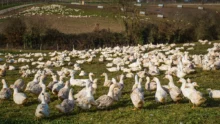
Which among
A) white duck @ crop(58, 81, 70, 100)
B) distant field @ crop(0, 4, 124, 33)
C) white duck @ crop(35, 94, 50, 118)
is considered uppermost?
distant field @ crop(0, 4, 124, 33)

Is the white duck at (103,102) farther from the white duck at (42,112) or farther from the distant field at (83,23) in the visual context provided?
the distant field at (83,23)

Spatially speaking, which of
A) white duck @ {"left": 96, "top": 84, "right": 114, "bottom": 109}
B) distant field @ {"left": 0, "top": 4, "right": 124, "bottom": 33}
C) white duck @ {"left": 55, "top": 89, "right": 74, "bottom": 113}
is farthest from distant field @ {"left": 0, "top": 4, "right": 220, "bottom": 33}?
white duck @ {"left": 55, "top": 89, "right": 74, "bottom": 113}

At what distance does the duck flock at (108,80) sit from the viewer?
1254 cm

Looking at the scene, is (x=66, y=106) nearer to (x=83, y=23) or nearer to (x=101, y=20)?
(x=83, y=23)

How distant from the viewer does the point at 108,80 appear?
18.1 m

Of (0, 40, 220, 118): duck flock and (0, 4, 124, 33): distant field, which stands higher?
(0, 4, 124, 33): distant field

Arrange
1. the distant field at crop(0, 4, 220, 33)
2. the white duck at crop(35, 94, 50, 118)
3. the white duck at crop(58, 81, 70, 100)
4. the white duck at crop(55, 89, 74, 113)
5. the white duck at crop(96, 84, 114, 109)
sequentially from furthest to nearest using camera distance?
the distant field at crop(0, 4, 220, 33) → the white duck at crop(58, 81, 70, 100) → the white duck at crop(96, 84, 114, 109) → the white duck at crop(55, 89, 74, 113) → the white duck at crop(35, 94, 50, 118)

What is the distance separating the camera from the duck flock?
12.5 metres

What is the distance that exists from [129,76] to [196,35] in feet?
107

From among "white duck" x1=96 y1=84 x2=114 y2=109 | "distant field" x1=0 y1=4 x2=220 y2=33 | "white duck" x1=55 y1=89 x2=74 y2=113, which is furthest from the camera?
"distant field" x1=0 y1=4 x2=220 y2=33

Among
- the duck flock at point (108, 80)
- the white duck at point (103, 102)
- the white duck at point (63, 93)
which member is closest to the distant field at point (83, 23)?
the duck flock at point (108, 80)

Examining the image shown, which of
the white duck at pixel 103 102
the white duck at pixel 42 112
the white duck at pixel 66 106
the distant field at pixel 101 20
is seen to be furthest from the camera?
the distant field at pixel 101 20

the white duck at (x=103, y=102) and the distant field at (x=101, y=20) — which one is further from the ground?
the distant field at (x=101, y=20)

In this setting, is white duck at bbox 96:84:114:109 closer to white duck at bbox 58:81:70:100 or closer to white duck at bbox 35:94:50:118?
white duck at bbox 35:94:50:118
